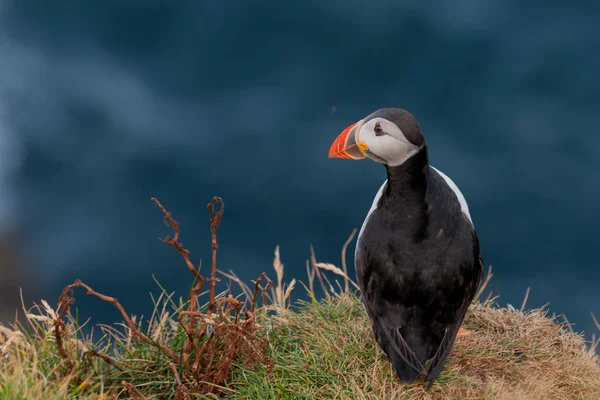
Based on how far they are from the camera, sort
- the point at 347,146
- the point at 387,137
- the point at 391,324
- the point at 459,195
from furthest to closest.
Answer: the point at 459,195 → the point at 391,324 → the point at 347,146 → the point at 387,137

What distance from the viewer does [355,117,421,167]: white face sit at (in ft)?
14.6

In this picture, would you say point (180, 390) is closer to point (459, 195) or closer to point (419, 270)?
point (419, 270)

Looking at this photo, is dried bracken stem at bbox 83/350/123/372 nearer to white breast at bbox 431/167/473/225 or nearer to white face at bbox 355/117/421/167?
white face at bbox 355/117/421/167

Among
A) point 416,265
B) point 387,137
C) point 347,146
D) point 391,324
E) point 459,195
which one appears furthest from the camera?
point 459,195

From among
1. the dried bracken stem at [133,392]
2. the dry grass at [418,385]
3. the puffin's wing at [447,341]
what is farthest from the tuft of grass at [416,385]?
the dried bracken stem at [133,392]

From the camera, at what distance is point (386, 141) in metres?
4.47

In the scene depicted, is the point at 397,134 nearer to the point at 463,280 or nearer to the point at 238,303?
the point at 463,280

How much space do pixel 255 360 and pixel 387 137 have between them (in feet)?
5.75

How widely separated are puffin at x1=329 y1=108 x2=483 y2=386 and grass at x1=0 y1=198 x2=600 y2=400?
23 centimetres

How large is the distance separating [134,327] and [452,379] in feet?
6.85

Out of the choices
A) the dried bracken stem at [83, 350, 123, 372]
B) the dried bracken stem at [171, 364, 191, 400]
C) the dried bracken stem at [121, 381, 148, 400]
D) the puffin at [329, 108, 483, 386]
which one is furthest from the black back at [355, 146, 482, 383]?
the dried bracken stem at [83, 350, 123, 372]

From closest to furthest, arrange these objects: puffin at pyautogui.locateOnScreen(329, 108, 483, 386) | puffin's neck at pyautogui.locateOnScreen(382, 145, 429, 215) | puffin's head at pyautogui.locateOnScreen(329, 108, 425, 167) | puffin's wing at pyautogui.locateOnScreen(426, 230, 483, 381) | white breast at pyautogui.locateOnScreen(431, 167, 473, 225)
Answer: puffin's head at pyautogui.locateOnScreen(329, 108, 425, 167) → puffin's neck at pyautogui.locateOnScreen(382, 145, 429, 215) → puffin at pyautogui.locateOnScreen(329, 108, 483, 386) → puffin's wing at pyautogui.locateOnScreen(426, 230, 483, 381) → white breast at pyautogui.locateOnScreen(431, 167, 473, 225)

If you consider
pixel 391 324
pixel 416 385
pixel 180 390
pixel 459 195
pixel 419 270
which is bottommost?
pixel 180 390

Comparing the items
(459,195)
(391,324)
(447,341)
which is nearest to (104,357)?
(391,324)
